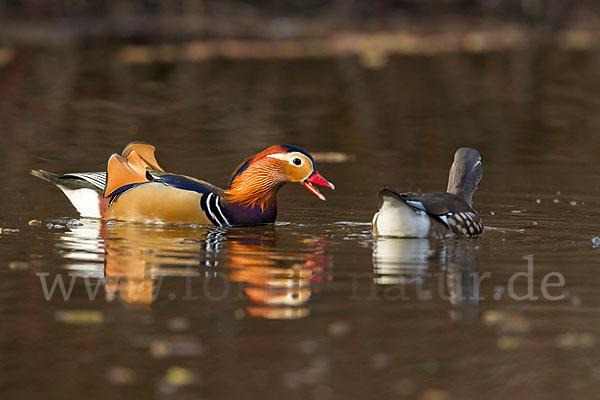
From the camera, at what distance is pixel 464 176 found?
10375 millimetres

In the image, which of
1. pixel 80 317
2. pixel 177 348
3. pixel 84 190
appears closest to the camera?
pixel 177 348

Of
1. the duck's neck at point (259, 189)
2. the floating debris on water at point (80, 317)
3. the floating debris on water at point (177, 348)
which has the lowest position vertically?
the floating debris on water at point (177, 348)

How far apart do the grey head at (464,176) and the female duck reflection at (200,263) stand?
4.95 feet

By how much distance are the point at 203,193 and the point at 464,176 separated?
7.65 ft

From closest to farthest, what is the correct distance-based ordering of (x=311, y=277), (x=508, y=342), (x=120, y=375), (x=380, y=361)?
1. (x=120, y=375)
2. (x=380, y=361)
3. (x=508, y=342)
4. (x=311, y=277)

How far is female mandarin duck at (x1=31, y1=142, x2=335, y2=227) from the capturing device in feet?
34.1

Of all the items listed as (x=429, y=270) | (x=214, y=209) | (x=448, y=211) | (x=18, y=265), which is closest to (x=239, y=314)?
(x=429, y=270)

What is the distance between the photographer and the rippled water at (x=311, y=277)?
19.4 ft

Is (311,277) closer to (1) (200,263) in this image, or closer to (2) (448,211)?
(1) (200,263)

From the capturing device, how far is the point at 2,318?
22.8 ft

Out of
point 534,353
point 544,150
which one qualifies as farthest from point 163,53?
point 534,353

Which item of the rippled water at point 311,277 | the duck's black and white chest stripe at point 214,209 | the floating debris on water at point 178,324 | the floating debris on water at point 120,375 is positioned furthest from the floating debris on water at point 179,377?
the duck's black and white chest stripe at point 214,209

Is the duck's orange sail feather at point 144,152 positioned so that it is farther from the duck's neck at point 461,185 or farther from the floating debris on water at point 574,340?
the floating debris on water at point 574,340

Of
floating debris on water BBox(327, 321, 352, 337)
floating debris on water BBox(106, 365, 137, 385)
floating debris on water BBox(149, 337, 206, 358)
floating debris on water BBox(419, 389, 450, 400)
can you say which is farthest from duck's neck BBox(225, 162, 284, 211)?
floating debris on water BBox(419, 389, 450, 400)
